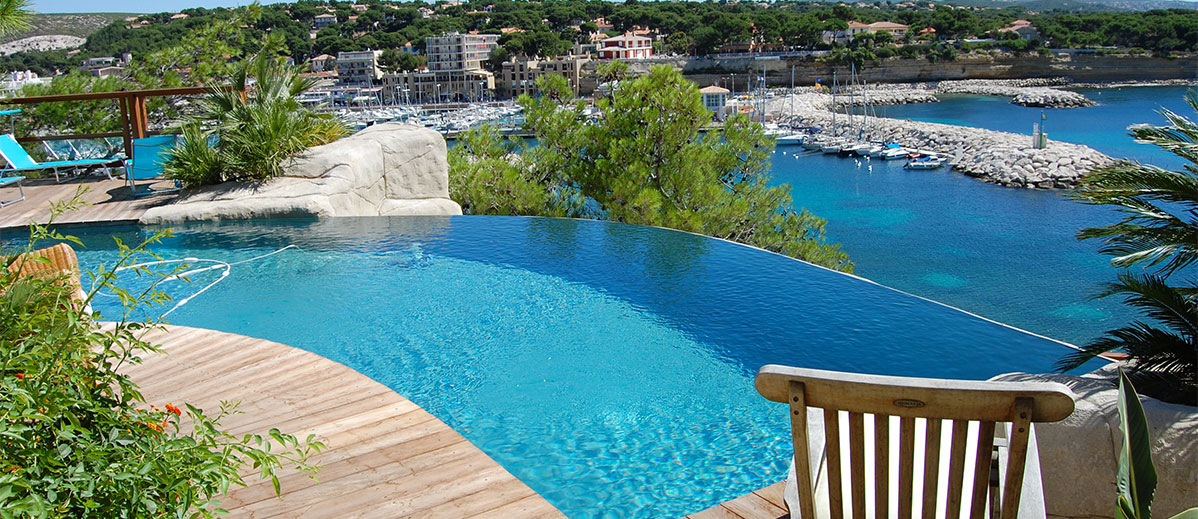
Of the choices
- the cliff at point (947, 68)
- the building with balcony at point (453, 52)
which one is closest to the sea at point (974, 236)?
the cliff at point (947, 68)

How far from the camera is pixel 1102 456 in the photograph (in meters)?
2.99

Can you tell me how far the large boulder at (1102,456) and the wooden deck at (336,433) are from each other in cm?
188

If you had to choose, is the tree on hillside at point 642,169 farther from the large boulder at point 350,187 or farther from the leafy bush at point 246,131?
the leafy bush at point 246,131

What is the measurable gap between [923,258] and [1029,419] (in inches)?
964

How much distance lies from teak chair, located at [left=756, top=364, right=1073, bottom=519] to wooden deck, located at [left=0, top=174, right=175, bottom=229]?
7.98 m

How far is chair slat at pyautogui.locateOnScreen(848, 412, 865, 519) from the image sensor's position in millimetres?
1797

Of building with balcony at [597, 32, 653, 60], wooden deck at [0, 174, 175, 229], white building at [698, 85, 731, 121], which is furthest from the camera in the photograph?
building with balcony at [597, 32, 653, 60]

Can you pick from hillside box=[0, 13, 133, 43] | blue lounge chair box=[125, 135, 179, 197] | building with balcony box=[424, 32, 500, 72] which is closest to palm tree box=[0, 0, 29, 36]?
blue lounge chair box=[125, 135, 179, 197]

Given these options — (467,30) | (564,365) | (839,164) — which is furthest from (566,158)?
(467,30)

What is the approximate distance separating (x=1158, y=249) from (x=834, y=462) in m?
2.92

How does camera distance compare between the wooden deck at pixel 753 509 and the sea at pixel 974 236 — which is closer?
the wooden deck at pixel 753 509

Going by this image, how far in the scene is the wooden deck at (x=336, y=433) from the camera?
2.79 m

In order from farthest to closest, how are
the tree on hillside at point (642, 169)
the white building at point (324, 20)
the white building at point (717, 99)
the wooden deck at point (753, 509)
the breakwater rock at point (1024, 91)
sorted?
the white building at point (324, 20) → the breakwater rock at point (1024, 91) → the white building at point (717, 99) → the tree on hillside at point (642, 169) → the wooden deck at point (753, 509)

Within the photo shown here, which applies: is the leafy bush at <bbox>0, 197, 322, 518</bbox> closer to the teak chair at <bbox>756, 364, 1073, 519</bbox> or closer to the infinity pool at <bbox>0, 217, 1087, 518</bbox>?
the teak chair at <bbox>756, 364, 1073, 519</bbox>
